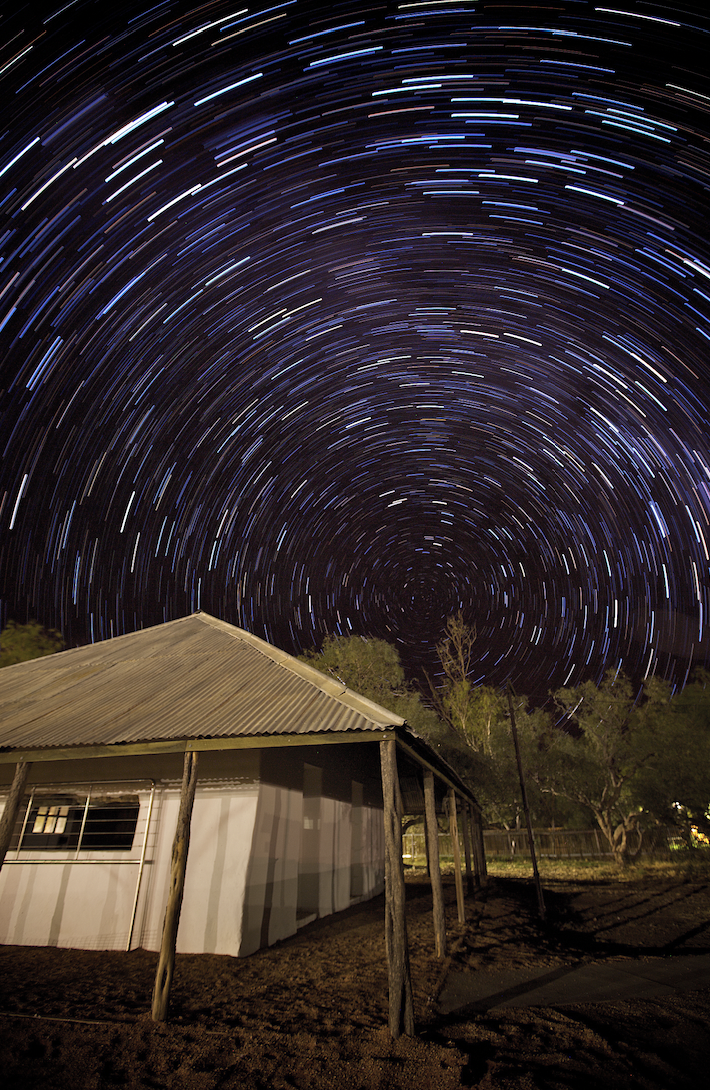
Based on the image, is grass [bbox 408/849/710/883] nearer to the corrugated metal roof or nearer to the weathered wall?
the weathered wall

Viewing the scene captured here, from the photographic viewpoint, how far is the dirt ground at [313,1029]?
4879 millimetres

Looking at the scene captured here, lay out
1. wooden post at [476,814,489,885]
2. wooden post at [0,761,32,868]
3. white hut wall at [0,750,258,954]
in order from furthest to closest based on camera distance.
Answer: wooden post at [476,814,489,885], white hut wall at [0,750,258,954], wooden post at [0,761,32,868]

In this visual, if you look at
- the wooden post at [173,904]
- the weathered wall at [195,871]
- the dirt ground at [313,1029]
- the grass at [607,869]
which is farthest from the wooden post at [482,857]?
the wooden post at [173,904]

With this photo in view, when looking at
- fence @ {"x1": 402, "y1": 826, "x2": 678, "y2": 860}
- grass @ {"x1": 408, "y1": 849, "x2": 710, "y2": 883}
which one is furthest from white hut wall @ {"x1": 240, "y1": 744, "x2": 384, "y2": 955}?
fence @ {"x1": 402, "y1": 826, "x2": 678, "y2": 860}

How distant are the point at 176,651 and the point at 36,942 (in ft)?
20.2

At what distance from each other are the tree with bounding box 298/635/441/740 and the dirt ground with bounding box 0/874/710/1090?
2504 cm

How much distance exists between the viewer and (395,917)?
604 centimetres

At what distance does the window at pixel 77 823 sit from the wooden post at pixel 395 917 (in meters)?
6.75

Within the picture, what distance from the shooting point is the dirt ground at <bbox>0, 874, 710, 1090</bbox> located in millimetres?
4879

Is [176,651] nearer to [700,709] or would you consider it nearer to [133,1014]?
[133,1014]

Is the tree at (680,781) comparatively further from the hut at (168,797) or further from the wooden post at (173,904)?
the wooden post at (173,904)

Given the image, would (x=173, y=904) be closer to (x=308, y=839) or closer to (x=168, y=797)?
(x=168, y=797)

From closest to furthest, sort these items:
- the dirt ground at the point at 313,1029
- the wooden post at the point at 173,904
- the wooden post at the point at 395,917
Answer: the dirt ground at the point at 313,1029 < the wooden post at the point at 395,917 < the wooden post at the point at 173,904

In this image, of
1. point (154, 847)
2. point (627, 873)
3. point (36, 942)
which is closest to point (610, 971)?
point (154, 847)
